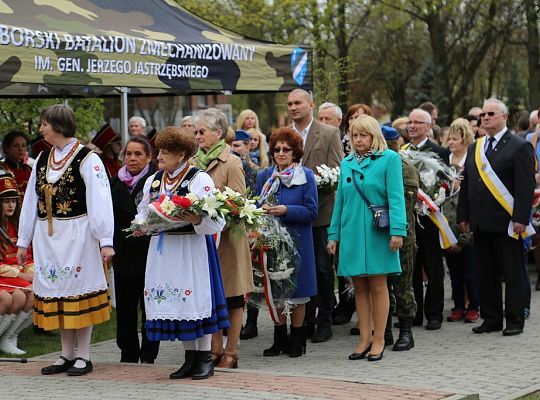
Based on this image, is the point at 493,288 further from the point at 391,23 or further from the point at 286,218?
the point at 391,23

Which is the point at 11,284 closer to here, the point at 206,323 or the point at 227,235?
the point at 227,235

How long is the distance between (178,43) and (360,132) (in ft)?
9.81

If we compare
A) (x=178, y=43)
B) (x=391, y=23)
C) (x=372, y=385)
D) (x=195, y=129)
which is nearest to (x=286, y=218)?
(x=195, y=129)

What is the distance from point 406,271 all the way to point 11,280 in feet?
11.7

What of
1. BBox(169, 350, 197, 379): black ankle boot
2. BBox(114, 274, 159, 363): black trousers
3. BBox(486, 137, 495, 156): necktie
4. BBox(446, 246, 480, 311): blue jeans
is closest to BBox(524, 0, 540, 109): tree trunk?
BBox(446, 246, 480, 311): blue jeans

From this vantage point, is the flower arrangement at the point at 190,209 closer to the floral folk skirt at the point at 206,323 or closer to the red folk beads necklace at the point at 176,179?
the red folk beads necklace at the point at 176,179

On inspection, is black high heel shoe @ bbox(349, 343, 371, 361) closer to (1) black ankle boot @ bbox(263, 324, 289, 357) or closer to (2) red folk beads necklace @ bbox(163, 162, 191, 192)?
(1) black ankle boot @ bbox(263, 324, 289, 357)

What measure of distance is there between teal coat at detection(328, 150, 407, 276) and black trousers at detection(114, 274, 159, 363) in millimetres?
1656

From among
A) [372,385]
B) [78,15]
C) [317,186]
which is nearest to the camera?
[372,385]

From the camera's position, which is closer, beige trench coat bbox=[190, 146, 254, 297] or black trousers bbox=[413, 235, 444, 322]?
beige trench coat bbox=[190, 146, 254, 297]

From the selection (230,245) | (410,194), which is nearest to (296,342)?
(230,245)

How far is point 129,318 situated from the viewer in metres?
8.70

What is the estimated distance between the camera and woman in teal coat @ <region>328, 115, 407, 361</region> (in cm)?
887

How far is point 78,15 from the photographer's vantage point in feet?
36.3
